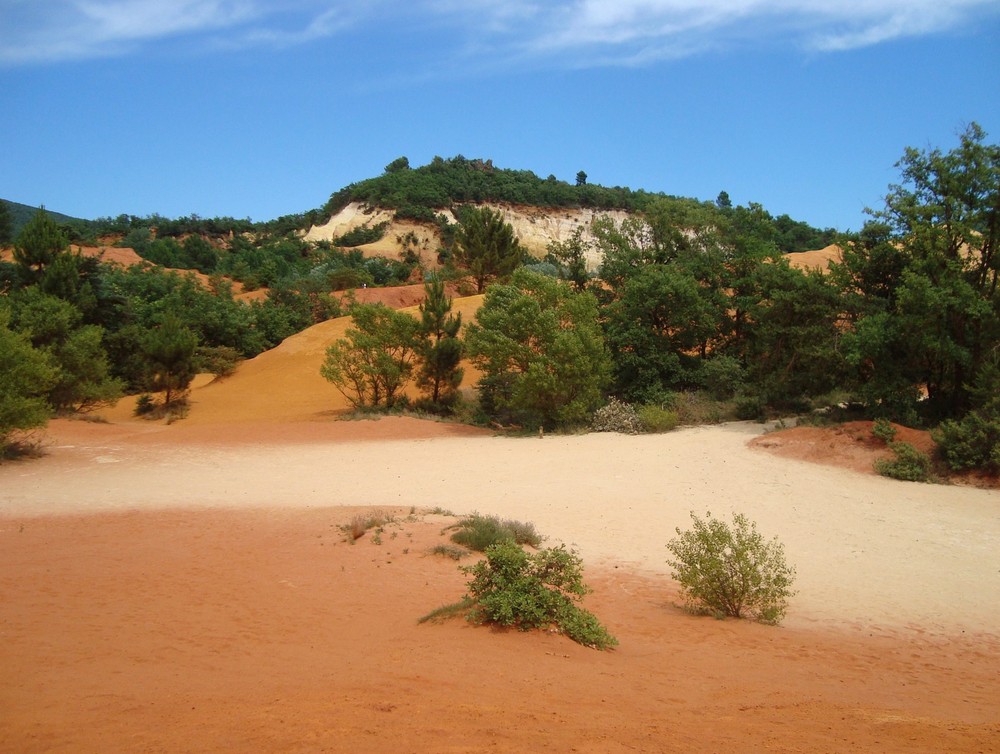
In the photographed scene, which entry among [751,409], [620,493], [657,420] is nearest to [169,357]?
[657,420]

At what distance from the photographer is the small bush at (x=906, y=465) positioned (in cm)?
1471

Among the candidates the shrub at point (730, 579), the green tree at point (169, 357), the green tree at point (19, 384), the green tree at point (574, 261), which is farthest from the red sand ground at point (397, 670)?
the green tree at point (574, 261)

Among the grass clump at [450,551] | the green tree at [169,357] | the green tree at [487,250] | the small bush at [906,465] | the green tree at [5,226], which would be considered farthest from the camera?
the green tree at [5,226]

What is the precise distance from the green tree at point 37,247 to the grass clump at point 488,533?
25.7 m

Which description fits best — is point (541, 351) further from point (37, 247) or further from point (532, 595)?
point (37, 247)

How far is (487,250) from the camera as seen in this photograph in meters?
46.2

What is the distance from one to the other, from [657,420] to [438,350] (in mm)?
8816

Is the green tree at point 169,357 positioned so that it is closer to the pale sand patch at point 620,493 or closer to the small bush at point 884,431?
the pale sand patch at point 620,493

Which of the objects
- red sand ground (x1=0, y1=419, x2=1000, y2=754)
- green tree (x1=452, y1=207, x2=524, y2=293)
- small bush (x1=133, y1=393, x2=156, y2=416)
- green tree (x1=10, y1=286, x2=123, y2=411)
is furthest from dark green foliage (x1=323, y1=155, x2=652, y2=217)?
red sand ground (x1=0, y1=419, x2=1000, y2=754)

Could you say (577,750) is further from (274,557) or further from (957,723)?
(274,557)

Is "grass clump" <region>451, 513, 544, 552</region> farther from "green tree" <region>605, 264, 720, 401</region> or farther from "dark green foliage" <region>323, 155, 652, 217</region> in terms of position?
"dark green foliage" <region>323, 155, 652, 217</region>

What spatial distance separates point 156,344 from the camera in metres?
28.0

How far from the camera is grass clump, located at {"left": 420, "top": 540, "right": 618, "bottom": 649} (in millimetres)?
6816

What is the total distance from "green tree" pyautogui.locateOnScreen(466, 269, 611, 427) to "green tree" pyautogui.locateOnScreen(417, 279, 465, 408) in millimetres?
1759
